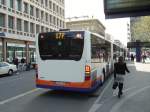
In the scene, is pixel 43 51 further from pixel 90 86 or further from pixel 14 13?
pixel 14 13

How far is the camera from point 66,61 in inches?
428

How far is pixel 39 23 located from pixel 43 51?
40.5 meters

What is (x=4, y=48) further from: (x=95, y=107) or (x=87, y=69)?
(x=95, y=107)

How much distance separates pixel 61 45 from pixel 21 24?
33.5 m

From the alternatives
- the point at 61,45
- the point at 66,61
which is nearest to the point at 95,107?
A: the point at 66,61

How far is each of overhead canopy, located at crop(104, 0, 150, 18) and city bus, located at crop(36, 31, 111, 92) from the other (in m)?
1.91

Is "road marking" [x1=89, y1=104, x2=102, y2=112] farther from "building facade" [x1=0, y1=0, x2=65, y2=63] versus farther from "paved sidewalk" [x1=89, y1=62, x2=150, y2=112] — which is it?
"building facade" [x1=0, y1=0, x2=65, y2=63]

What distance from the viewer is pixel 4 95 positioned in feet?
37.6

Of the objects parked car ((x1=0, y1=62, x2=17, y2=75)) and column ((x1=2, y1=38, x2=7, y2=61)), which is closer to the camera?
parked car ((x1=0, y1=62, x2=17, y2=75))

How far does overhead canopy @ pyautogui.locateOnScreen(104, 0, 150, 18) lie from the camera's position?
889 cm

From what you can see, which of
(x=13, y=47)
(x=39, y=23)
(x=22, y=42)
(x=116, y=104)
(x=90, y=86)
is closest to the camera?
(x=116, y=104)

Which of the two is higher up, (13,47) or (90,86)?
(13,47)

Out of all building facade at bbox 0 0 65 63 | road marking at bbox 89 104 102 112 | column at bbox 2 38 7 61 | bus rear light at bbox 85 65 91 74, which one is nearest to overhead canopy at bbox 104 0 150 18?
bus rear light at bbox 85 65 91 74

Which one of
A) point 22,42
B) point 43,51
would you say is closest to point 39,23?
point 22,42
